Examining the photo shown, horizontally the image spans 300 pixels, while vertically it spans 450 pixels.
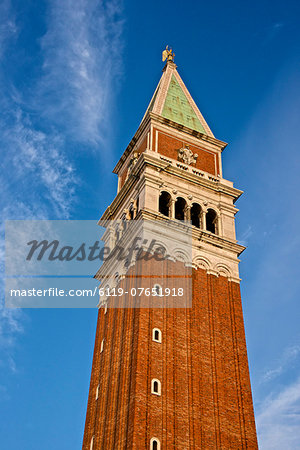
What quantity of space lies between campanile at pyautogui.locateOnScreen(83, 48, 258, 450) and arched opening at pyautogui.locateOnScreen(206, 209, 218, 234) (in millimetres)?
83

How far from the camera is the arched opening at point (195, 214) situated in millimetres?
48875

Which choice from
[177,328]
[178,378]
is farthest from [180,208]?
[178,378]

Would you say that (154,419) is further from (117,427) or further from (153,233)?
(153,233)

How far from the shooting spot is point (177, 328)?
40.6m

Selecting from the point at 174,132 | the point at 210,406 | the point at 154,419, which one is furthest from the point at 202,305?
the point at 174,132

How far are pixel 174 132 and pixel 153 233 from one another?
13.0m

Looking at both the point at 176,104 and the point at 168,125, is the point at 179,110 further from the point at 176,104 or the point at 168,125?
the point at 168,125

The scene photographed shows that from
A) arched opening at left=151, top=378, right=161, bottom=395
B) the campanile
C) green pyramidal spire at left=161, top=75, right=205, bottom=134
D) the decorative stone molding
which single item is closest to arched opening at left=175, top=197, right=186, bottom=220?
the campanile

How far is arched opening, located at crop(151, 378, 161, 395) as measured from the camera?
3649cm

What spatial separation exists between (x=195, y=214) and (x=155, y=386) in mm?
16732

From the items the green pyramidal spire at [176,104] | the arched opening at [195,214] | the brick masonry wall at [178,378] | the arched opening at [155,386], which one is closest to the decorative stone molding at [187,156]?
the green pyramidal spire at [176,104]

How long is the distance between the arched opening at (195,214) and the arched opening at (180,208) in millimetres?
810

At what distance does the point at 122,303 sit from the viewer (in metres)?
43.9

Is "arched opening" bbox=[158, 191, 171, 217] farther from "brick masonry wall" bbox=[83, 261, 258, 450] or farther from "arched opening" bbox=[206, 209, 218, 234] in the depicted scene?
"brick masonry wall" bbox=[83, 261, 258, 450]
